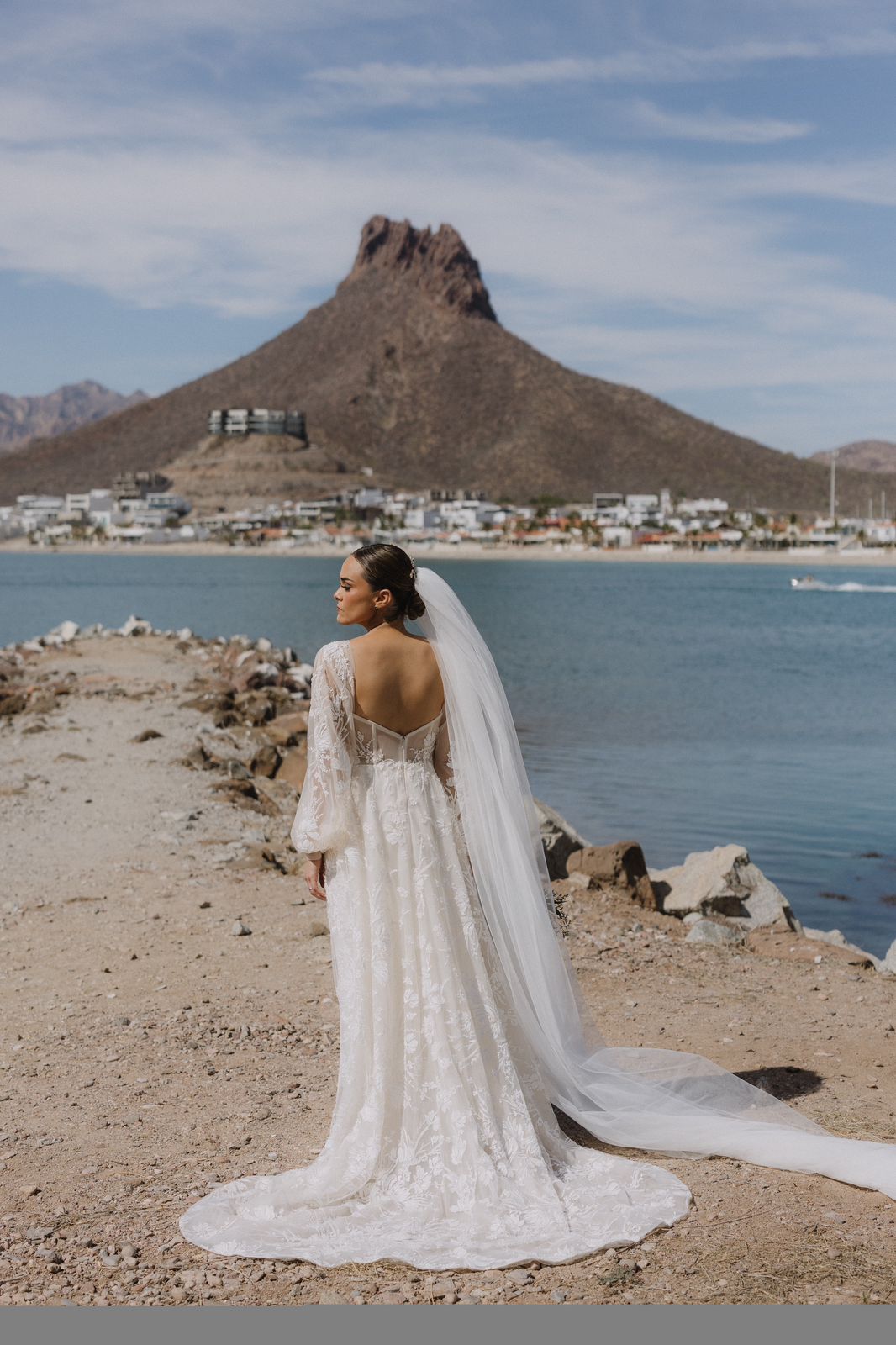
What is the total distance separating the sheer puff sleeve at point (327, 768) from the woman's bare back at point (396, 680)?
0.07 m

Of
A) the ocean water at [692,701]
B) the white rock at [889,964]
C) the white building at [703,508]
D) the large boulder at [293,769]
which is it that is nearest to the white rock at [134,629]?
the ocean water at [692,701]

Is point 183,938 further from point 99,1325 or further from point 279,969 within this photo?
point 99,1325

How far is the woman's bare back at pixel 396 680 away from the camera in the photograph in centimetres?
430

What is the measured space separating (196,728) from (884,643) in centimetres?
4273

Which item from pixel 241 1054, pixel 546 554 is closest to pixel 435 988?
pixel 241 1054

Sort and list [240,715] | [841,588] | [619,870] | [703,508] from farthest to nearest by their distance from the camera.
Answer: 1. [703,508]
2. [841,588]
3. [240,715]
4. [619,870]

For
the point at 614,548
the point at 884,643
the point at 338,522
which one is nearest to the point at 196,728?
the point at 884,643

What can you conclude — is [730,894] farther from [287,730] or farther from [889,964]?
[287,730]

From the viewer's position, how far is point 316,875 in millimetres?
4516

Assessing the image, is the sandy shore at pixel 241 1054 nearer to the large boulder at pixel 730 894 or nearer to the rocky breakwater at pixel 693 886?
the rocky breakwater at pixel 693 886

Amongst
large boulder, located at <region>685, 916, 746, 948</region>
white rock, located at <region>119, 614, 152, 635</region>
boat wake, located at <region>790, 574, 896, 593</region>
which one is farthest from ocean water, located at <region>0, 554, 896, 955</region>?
white rock, located at <region>119, 614, 152, 635</region>

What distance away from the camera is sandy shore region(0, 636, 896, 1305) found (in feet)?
12.5

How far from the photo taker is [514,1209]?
13.5 ft

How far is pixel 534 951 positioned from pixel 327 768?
3.02 ft
